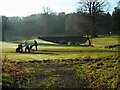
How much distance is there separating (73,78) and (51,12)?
366ft

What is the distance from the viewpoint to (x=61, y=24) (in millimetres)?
134500

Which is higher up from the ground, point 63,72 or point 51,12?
point 51,12

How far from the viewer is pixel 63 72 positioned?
2039cm

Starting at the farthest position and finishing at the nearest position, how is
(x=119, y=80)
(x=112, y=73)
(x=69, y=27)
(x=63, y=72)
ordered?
(x=69, y=27) < (x=63, y=72) < (x=112, y=73) < (x=119, y=80)

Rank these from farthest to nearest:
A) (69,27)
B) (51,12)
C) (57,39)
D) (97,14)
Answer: (51,12) → (69,27) → (57,39) → (97,14)

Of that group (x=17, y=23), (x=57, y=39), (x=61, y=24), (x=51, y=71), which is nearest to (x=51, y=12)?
(x=61, y=24)

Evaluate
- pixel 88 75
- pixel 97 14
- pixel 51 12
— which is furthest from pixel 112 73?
pixel 51 12

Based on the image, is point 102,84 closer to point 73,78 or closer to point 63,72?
point 73,78

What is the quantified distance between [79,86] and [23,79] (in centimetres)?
357

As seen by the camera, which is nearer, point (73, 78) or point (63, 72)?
point (73, 78)

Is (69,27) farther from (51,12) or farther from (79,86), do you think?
(79,86)

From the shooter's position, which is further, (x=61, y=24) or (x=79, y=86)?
(x=61, y=24)

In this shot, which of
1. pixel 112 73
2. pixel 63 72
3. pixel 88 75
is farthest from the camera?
pixel 63 72

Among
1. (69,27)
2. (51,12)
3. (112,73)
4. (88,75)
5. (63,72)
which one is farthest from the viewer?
(51,12)
